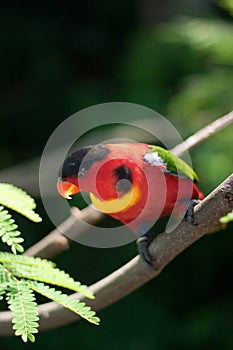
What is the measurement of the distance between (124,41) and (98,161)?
245 cm

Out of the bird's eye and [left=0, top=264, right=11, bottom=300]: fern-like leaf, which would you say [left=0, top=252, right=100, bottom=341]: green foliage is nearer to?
[left=0, top=264, right=11, bottom=300]: fern-like leaf

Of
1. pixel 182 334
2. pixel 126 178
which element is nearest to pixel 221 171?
pixel 182 334

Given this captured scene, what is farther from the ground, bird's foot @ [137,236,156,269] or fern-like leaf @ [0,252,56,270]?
fern-like leaf @ [0,252,56,270]

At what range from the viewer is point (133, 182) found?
1.41m

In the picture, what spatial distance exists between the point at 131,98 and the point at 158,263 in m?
1.82

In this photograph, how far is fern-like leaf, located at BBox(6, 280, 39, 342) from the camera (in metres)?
0.92

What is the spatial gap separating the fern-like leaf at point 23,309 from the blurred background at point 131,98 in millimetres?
1066

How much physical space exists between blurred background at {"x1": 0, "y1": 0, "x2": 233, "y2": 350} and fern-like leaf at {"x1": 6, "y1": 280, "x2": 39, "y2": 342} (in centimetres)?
107

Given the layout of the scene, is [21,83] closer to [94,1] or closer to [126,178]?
[94,1]


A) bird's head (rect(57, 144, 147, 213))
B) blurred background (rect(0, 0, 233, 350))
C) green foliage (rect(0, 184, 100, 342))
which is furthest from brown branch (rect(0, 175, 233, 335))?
blurred background (rect(0, 0, 233, 350))

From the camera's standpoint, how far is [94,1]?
3928mm

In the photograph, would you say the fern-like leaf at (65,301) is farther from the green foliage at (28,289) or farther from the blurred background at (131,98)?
the blurred background at (131,98)

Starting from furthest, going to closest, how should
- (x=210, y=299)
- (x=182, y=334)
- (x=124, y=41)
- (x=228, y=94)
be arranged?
(x=124, y=41) → (x=210, y=299) → (x=182, y=334) → (x=228, y=94)

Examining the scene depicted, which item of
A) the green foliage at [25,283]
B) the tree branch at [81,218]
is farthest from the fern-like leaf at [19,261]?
the tree branch at [81,218]
